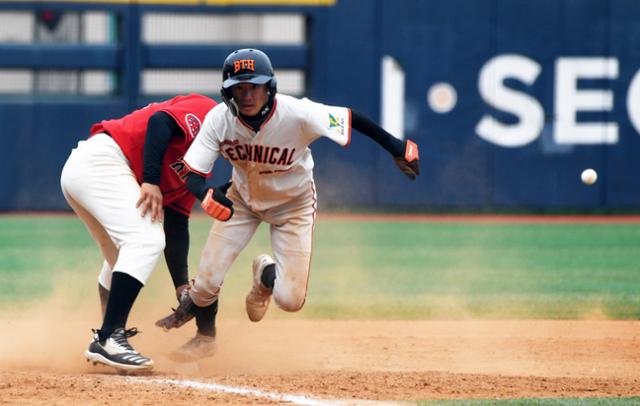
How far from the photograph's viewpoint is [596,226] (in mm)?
13836

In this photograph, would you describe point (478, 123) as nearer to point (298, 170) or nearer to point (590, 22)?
point (590, 22)

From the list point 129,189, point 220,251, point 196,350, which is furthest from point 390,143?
point 196,350

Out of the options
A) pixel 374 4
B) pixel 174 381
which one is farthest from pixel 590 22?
pixel 174 381

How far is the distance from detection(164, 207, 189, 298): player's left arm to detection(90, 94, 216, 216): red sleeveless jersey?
363 mm

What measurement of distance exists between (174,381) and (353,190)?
9.73m

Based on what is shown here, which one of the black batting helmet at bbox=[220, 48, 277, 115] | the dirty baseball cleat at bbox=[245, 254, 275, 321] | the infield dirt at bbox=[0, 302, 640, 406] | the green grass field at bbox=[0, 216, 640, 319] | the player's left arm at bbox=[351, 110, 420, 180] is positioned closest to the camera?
the infield dirt at bbox=[0, 302, 640, 406]

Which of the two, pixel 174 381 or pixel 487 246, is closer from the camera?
pixel 174 381

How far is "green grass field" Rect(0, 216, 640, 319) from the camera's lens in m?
8.32

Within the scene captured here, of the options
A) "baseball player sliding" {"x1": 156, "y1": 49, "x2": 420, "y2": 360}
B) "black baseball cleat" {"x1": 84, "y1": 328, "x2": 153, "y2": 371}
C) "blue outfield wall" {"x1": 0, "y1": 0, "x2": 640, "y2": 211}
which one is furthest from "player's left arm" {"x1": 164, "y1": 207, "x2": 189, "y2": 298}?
"blue outfield wall" {"x1": 0, "y1": 0, "x2": 640, "y2": 211}

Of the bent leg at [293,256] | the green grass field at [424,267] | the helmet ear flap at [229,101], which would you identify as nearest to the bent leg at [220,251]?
the bent leg at [293,256]

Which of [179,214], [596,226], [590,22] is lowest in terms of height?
[596,226]

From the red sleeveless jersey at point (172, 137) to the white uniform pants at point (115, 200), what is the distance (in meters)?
0.05

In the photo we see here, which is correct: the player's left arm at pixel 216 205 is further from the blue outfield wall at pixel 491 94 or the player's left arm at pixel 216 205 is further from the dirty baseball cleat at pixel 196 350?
the blue outfield wall at pixel 491 94

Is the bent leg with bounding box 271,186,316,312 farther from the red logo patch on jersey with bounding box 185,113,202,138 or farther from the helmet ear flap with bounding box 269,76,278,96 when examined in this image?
the helmet ear flap with bounding box 269,76,278,96
